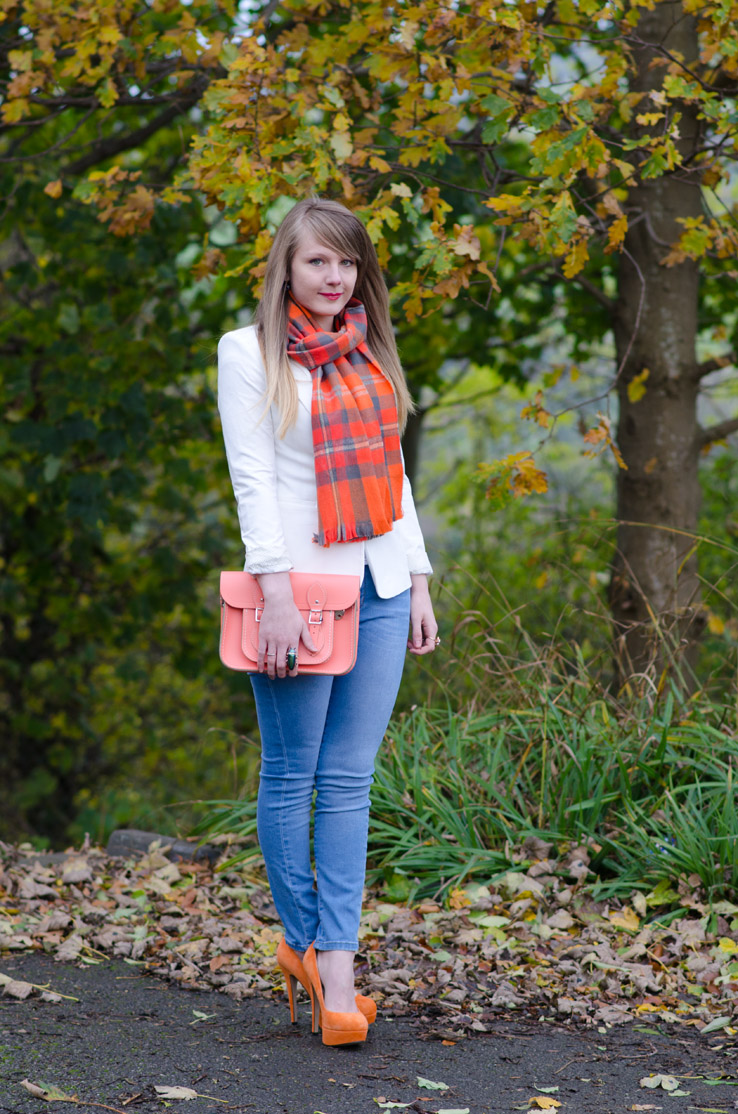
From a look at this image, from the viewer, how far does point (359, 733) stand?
99.4 inches

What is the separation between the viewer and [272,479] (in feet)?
7.86

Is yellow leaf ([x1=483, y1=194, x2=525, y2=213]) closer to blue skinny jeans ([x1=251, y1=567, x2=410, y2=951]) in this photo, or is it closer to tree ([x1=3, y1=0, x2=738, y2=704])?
tree ([x1=3, y1=0, x2=738, y2=704])

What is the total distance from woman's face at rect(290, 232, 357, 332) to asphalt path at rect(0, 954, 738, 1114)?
1.72 meters

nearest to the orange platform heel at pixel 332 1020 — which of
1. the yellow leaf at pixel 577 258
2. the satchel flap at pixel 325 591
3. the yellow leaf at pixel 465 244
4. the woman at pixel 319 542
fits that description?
the woman at pixel 319 542

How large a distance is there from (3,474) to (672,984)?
15.9 ft

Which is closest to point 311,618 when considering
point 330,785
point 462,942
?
point 330,785

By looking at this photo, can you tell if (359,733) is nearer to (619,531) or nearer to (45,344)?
(619,531)

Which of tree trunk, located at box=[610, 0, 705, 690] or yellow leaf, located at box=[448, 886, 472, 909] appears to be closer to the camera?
yellow leaf, located at box=[448, 886, 472, 909]

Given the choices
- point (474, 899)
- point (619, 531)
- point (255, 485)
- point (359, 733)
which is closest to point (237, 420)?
point (255, 485)

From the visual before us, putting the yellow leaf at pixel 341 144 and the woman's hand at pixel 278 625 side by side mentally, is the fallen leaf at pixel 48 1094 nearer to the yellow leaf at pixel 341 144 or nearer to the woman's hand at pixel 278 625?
the woman's hand at pixel 278 625

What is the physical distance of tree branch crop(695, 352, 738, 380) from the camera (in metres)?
4.94

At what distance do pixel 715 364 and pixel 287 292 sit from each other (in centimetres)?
303

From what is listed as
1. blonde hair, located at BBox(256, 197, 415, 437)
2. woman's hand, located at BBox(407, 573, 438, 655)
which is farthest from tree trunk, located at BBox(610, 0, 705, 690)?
blonde hair, located at BBox(256, 197, 415, 437)

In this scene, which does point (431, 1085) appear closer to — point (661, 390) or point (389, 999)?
point (389, 999)
